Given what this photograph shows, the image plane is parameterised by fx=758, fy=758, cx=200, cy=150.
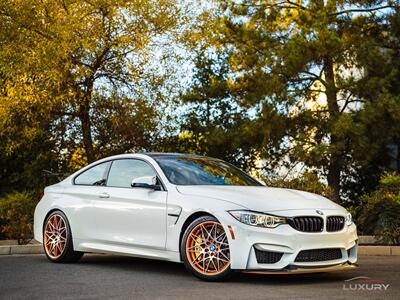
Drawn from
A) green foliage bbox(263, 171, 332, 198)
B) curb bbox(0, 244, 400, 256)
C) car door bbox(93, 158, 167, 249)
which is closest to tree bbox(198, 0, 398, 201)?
green foliage bbox(263, 171, 332, 198)

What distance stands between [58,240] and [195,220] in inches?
116

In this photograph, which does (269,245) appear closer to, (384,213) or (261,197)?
(261,197)

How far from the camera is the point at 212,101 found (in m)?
24.3

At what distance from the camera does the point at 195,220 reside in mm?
8914

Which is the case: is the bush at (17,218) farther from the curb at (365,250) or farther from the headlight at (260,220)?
the headlight at (260,220)

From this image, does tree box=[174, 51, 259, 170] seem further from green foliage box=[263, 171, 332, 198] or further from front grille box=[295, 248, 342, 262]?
front grille box=[295, 248, 342, 262]

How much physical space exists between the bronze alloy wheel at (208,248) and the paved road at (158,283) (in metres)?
0.22

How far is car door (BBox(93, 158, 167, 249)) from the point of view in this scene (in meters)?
9.45

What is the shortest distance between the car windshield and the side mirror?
7.8 inches

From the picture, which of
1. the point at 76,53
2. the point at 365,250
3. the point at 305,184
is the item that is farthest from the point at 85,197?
the point at 76,53

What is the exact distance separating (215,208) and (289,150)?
46.6ft

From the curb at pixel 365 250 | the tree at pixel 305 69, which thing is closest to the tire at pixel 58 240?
the curb at pixel 365 250

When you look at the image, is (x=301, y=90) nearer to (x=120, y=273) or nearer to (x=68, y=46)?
(x=68, y=46)

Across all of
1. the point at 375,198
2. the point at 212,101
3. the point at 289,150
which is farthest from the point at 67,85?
the point at 375,198
